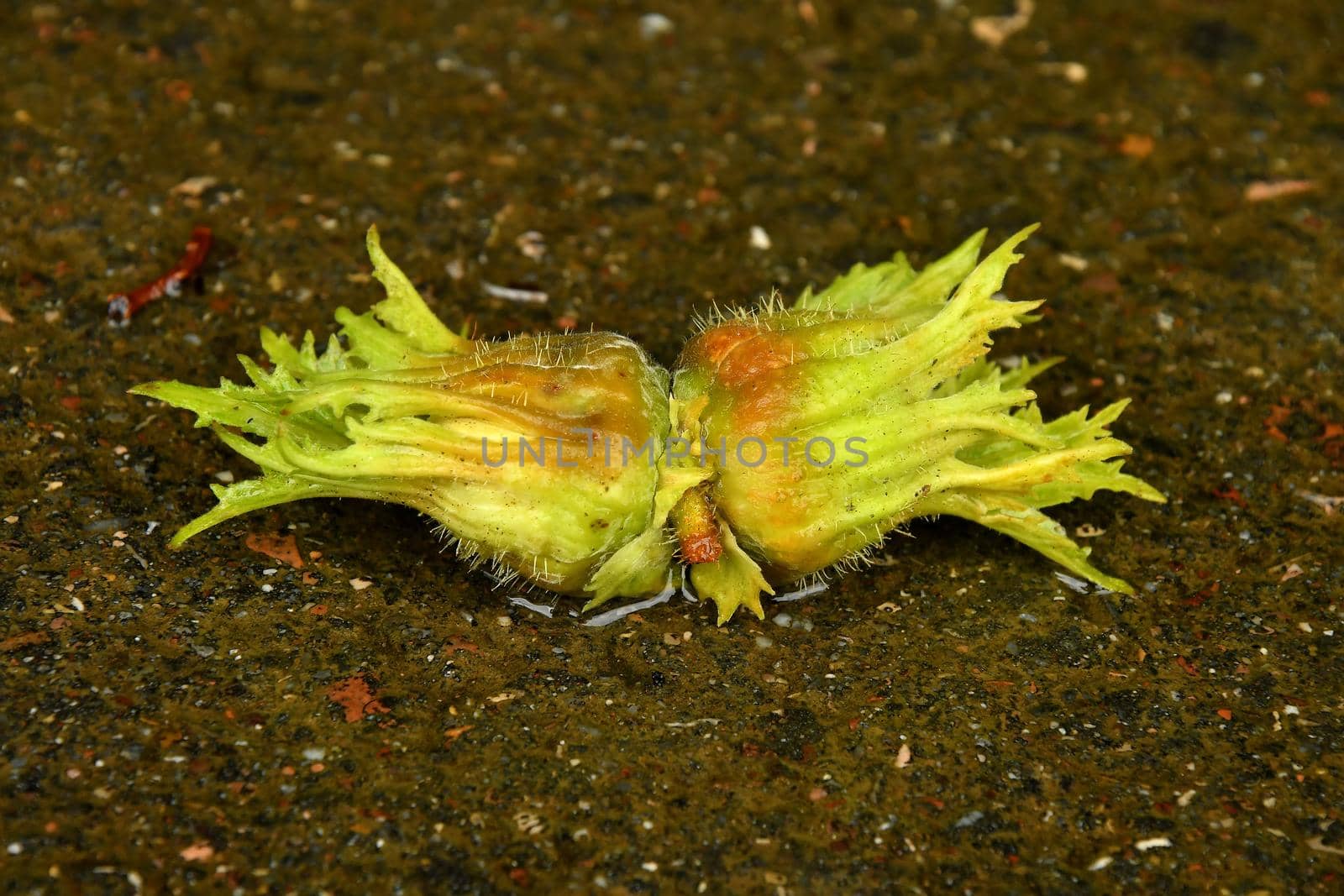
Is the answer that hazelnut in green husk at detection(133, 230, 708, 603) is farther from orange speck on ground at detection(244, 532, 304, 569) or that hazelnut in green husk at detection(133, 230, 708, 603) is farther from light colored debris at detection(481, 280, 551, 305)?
light colored debris at detection(481, 280, 551, 305)

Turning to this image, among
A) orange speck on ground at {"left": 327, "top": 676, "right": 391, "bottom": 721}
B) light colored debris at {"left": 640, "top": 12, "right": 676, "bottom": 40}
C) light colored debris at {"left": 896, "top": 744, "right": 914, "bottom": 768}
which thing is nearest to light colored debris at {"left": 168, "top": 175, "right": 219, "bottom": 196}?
light colored debris at {"left": 640, "top": 12, "right": 676, "bottom": 40}

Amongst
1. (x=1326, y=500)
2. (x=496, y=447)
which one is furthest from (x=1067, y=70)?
(x=496, y=447)

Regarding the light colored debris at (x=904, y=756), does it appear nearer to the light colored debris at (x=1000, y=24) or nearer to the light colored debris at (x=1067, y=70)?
the light colored debris at (x=1067, y=70)

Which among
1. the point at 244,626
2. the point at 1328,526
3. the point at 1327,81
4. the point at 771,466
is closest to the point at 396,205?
the point at 244,626

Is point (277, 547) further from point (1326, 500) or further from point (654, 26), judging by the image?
point (654, 26)

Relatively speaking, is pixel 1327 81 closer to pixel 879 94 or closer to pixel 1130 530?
pixel 879 94

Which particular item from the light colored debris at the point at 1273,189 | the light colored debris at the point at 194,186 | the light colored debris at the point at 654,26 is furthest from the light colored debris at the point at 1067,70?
the light colored debris at the point at 194,186
